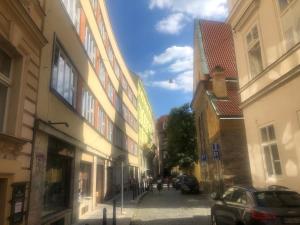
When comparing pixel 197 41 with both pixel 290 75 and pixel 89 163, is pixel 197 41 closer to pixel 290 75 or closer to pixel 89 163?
pixel 89 163

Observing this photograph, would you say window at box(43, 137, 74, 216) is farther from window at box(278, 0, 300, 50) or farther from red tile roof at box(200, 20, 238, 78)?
red tile roof at box(200, 20, 238, 78)

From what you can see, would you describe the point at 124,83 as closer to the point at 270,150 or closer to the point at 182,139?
the point at 182,139

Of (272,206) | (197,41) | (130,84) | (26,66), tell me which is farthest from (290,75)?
(130,84)

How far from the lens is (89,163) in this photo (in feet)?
50.4

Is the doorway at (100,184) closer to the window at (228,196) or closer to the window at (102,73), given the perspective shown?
the window at (102,73)

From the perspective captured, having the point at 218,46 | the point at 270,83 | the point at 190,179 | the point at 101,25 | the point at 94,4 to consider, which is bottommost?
the point at 190,179

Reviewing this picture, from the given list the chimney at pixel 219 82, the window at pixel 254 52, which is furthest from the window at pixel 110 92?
the window at pixel 254 52

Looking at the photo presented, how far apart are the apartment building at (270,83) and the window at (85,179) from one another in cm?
755

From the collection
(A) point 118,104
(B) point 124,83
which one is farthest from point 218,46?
(B) point 124,83

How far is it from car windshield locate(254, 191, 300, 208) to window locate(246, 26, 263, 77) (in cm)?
567

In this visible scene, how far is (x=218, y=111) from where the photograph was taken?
63.0 feet

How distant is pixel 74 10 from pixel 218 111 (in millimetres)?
10890

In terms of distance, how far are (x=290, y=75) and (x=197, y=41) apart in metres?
18.6

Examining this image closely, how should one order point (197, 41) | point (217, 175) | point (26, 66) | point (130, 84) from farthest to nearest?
point (130, 84) < point (197, 41) < point (217, 175) < point (26, 66)
